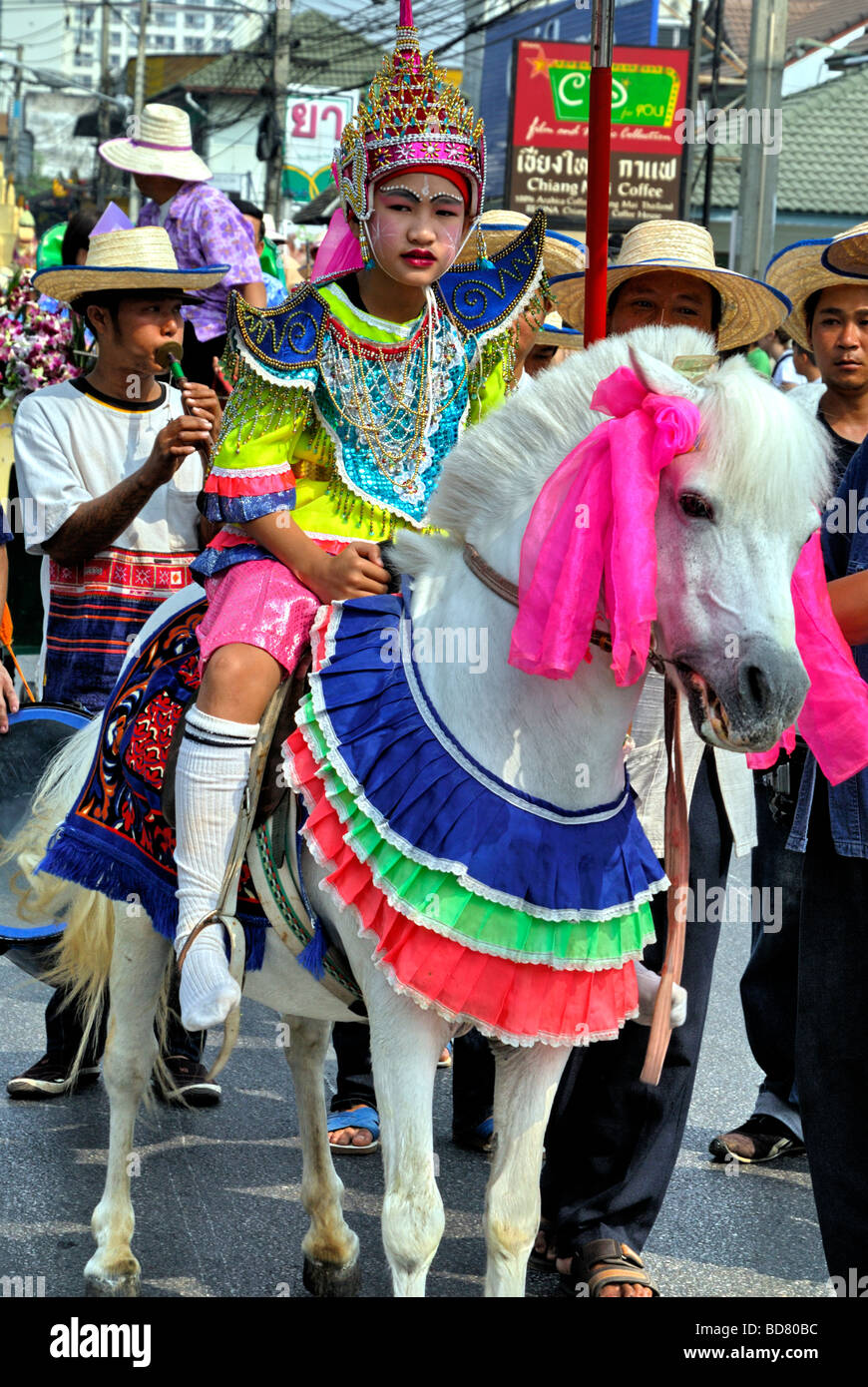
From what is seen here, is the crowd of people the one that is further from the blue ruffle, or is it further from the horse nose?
the horse nose

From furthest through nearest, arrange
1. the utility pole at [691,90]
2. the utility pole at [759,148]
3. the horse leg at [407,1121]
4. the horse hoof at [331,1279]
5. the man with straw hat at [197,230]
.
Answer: the utility pole at [691,90]
the utility pole at [759,148]
the man with straw hat at [197,230]
the horse hoof at [331,1279]
the horse leg at [407,1121]

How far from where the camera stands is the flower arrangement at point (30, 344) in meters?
6.52

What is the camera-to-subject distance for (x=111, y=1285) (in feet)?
11.3

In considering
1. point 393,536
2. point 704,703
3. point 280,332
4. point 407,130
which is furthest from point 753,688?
point 407,130

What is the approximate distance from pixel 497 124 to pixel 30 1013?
35.3m

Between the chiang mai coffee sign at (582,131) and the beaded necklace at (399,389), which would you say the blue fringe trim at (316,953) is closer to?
the beaded necklace at (399,389)

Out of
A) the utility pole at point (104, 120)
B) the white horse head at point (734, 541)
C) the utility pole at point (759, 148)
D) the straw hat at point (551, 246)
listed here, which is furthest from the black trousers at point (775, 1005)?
the utility pole at point (104, 120)

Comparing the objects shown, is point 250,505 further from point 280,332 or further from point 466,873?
point 466,873

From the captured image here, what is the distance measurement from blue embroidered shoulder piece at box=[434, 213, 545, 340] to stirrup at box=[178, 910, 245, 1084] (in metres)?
1.33

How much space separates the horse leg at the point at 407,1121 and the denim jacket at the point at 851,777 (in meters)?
0.96

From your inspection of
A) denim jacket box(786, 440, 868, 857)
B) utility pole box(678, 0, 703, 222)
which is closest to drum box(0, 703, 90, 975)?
denim jacket box(786, 440, 868, 857)

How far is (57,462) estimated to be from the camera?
4469mm

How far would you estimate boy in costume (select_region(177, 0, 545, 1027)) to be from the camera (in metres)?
2.94
